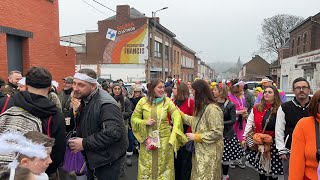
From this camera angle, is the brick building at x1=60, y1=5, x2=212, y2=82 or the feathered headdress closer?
the feathered headdress

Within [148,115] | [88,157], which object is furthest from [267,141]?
[88,157]

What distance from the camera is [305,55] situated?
33844mm

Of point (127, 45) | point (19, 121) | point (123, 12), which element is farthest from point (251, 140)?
point (123, 12)

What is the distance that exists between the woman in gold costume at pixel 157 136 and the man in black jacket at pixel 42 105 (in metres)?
1.99

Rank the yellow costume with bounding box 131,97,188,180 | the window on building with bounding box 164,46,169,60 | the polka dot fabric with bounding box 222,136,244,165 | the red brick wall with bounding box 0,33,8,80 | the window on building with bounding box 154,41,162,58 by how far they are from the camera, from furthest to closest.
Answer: the window on building with bounding box 164,46,169,60, the window on building with bounding box 154,41,162,58, the red brick wall with bounding box 0,33,8,80, the polka dot fabric with bounding box 222,136,244,165, the yellow costume with bounding box 131,97,188,180

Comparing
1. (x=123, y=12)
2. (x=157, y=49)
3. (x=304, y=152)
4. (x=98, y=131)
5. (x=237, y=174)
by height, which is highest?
(x=123, y=12)

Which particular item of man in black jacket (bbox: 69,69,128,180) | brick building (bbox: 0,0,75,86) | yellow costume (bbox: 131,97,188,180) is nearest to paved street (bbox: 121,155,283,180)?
yellow costume (bbox: 131,97,188,180)

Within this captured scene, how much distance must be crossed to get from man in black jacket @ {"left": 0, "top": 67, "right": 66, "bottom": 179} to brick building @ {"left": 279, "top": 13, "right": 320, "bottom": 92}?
27.4 meters

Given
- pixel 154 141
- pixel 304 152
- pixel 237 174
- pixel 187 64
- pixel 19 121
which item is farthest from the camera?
pixel 187 64

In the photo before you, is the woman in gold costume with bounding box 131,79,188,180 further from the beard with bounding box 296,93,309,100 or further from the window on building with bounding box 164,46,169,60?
the window on building with bounding box 164,46,169,60

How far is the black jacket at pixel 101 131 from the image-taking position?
9.59ft

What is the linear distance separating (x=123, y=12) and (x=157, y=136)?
3106 centimetres

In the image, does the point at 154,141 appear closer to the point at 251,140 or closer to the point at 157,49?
the point at 251,140

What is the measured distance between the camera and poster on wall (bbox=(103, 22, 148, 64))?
33094mm
